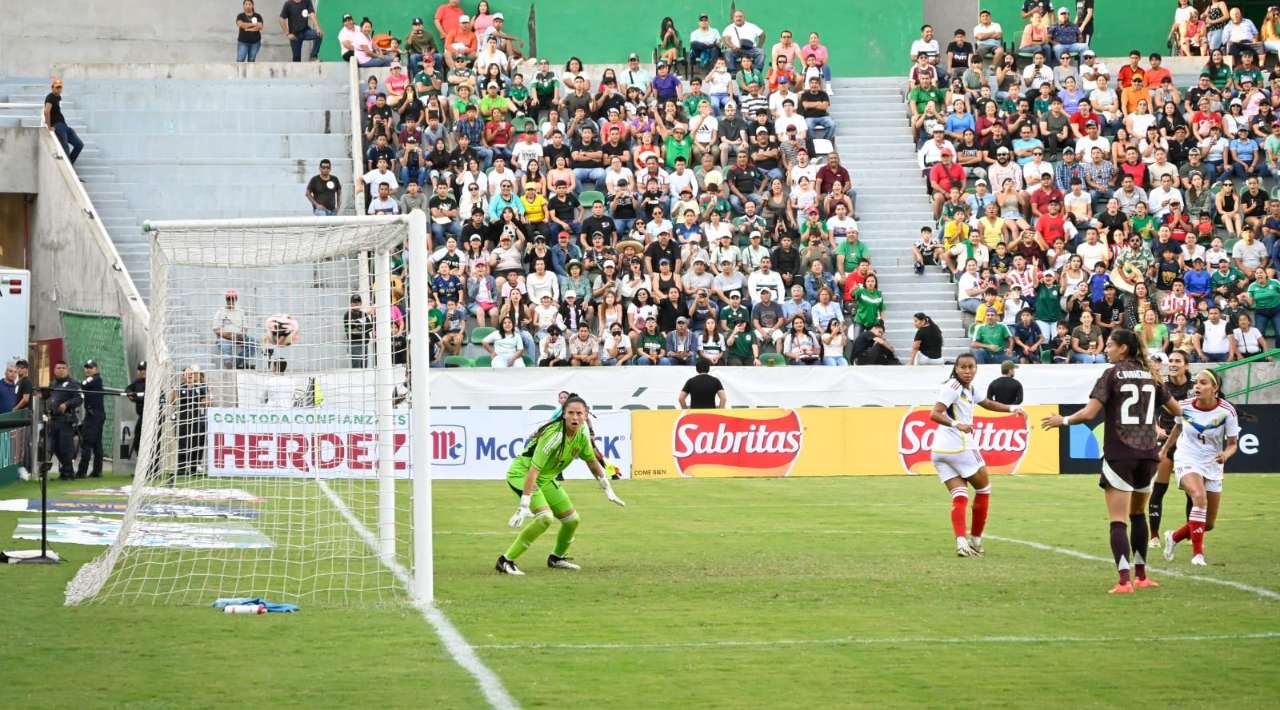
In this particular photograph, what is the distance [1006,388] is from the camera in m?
27.5

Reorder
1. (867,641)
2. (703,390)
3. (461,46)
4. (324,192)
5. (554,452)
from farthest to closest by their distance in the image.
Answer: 1. (461,46)
2. (324,192)
3. (703,390)
4. (554,452)
5. (867,641)

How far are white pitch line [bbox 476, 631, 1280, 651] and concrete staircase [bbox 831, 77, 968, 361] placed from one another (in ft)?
66.6

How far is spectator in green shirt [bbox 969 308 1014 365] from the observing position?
29969 millimetres

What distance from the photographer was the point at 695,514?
2053cm

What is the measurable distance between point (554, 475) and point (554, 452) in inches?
9.2

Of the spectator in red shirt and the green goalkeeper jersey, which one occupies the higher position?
the spectator in red shirt

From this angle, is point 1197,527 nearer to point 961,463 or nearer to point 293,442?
point 961,463

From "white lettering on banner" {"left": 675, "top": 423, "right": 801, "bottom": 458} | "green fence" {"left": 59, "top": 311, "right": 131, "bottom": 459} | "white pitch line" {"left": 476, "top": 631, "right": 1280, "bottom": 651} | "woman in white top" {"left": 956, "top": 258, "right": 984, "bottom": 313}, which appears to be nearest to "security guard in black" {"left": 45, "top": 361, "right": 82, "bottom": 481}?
"green fence" {"left": 59, "top": 311, "right": 131, "bottom": 459}

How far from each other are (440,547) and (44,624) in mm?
5532

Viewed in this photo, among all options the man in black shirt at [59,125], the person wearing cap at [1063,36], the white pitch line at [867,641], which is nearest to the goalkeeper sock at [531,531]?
the white pitch line at [867,641]

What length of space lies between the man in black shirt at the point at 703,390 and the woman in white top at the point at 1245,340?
974 cm

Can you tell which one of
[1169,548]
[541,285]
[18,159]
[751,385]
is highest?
[18,159]

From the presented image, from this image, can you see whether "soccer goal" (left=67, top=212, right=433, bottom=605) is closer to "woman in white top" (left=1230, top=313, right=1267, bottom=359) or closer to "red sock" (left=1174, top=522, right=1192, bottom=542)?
"red sock" (left=1174, top=522, right=1192, bottom=542)

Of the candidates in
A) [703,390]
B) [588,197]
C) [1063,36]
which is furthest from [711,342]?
[1063,36]
